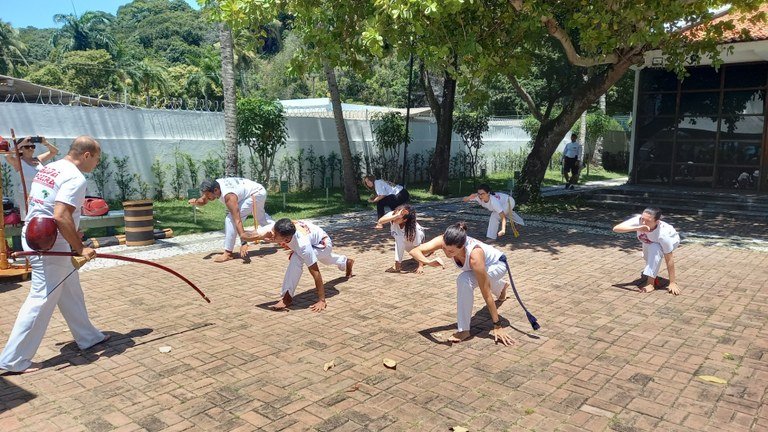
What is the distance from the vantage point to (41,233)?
4.40 m

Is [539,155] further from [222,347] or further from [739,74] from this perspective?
[222,347]

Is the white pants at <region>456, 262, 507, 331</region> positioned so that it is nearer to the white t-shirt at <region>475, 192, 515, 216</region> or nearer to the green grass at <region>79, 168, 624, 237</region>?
the white t-shirt at <region>475, 192, 515, 216</region>

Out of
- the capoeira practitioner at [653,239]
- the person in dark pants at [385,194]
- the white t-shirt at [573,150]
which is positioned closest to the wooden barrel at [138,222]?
the person in dark pants at [385,194]

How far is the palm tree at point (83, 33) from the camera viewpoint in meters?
48.4

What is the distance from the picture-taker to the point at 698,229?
11.7 metres

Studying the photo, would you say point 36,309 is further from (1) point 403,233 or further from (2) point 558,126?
(2) point 558,126

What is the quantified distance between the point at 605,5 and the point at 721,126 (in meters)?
Result: 8.32

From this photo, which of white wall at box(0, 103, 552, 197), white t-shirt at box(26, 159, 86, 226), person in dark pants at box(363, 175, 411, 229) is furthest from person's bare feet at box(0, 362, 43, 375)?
white wall at box(0, 103, 552, 197)

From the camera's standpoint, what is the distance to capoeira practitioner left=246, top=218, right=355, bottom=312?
582cm

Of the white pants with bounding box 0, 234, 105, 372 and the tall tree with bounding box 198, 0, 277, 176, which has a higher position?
the tall tree with bounding box 198, 0, 277, 176

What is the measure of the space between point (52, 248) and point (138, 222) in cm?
532

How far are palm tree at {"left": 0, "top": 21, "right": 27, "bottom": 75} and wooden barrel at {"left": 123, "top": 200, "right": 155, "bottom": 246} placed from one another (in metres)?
33.8

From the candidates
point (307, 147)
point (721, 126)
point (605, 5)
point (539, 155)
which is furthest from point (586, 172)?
point (605, 5)

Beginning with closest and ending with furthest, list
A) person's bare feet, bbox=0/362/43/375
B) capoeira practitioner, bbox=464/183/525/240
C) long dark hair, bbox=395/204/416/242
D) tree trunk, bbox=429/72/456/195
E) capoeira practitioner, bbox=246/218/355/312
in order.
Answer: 1. person's bare feet, bbox=0/362/43/375
2. capoeira practitioner, bbox=246/218/355/312
3. long dark hair, bbox=395/204/416/242
4. capoeira practitioner, bbox=464/183/525/240
5. tree trunk, bbox=429/72/456/195
